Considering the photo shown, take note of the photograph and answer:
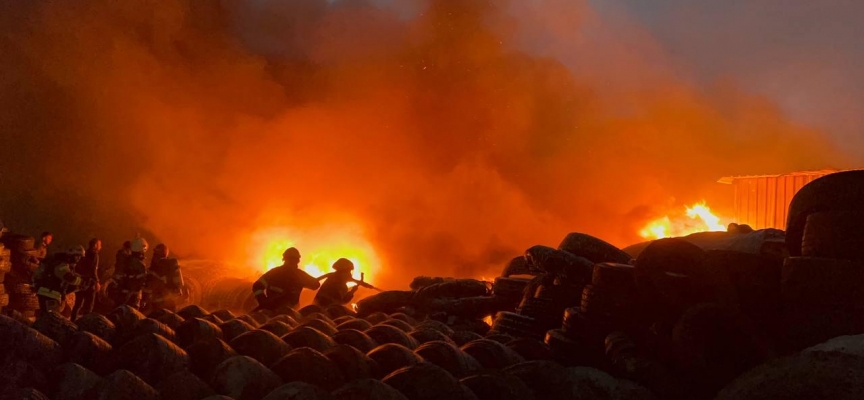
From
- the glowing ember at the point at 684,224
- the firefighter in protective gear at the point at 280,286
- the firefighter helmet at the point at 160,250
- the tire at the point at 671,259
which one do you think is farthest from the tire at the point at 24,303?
the glowing ember at the point at 684,224

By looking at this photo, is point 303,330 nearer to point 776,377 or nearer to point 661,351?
point 661,351

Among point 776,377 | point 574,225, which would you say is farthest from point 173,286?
point 574,225

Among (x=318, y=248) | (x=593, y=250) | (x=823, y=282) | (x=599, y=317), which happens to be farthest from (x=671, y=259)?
(x=318, y=248)

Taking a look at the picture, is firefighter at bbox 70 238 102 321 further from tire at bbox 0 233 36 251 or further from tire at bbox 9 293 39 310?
tire at bbox 0 233 36 251

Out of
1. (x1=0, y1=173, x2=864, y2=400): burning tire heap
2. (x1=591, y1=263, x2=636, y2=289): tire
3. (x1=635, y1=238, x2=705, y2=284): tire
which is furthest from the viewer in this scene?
(x1=591, y1=263, x2=636, y2=289): tire

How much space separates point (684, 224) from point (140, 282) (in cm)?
1669

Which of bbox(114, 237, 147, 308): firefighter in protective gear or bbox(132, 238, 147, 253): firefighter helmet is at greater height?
bbox(132, 238, 147, 253): firefighter helmet

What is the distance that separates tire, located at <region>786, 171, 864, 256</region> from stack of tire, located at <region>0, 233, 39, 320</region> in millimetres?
11470

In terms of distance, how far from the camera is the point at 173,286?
11.8 metres

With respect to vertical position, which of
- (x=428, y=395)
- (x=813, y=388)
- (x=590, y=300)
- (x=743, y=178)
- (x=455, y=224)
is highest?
(x=743, y=178)

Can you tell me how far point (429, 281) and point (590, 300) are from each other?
609 centimetres

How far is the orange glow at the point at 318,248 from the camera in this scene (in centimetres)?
1916

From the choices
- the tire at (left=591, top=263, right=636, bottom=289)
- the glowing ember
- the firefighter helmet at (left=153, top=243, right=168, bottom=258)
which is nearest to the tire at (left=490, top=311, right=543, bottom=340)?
the tire at (left=591, top=263, right=636, bottom=289)

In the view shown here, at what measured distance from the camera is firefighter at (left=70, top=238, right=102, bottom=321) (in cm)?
1115
